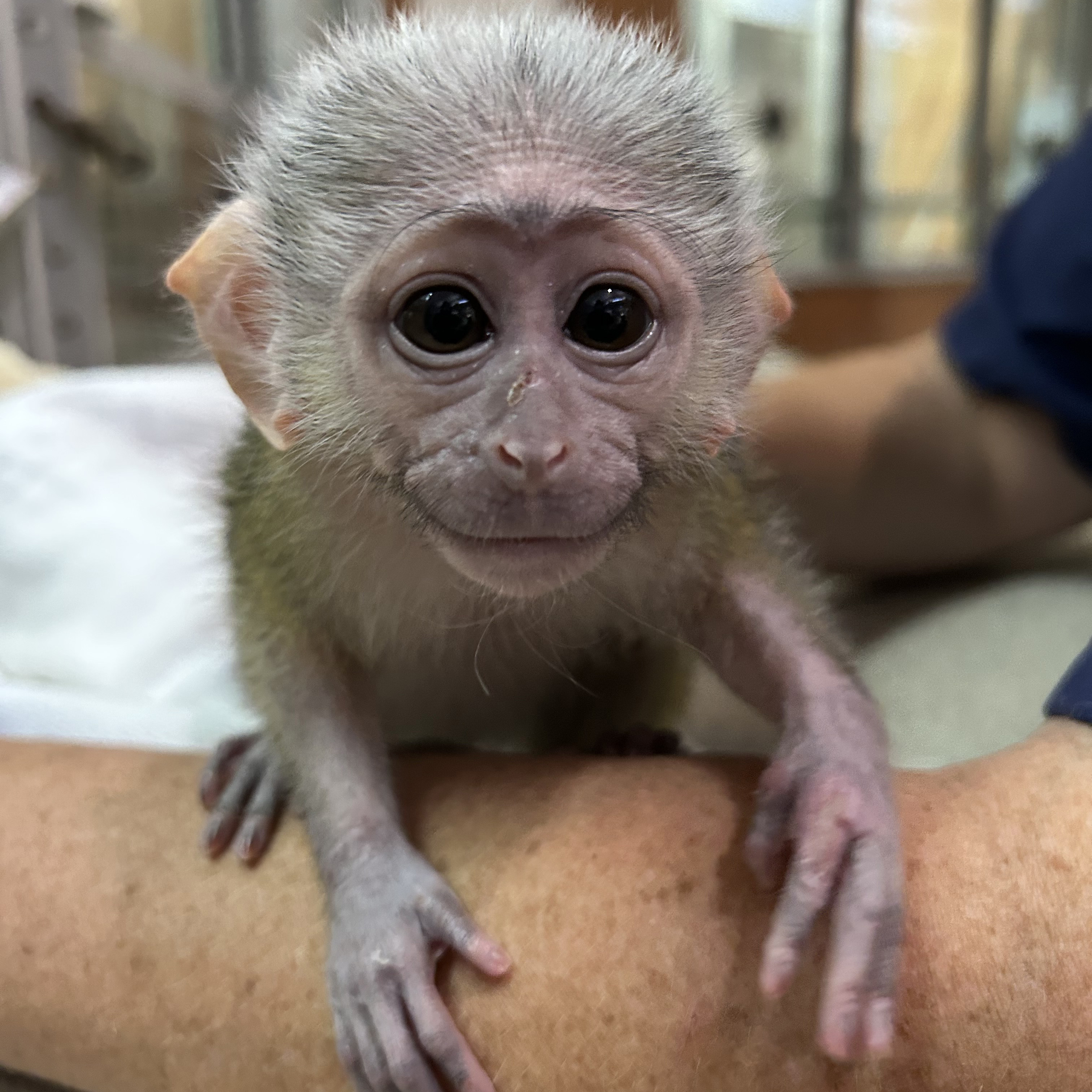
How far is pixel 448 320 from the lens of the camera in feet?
2.26

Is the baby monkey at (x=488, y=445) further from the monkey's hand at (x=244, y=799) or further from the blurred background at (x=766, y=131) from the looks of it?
the blurred background at (x=766, y=131)

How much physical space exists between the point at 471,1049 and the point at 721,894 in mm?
197

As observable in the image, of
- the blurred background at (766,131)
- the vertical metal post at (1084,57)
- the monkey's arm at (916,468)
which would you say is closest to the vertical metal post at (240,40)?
the blurred background at (766,131)

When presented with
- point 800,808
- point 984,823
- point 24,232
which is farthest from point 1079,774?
point 24,232

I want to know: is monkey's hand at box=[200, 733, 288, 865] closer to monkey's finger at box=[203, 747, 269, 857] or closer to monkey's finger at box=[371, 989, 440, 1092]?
monkey's finger at box=[203, 747, 269, 857]

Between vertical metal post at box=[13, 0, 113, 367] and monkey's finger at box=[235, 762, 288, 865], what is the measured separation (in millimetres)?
1938

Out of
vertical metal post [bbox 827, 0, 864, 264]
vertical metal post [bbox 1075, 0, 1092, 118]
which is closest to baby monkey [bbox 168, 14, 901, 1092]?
vertical metal post [bbox 827, 0, 864, 264]

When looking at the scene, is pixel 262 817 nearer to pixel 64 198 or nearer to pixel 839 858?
pixel 839 858

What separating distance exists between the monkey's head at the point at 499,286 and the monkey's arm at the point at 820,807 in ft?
0.51

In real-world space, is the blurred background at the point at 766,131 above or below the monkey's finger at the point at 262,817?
above

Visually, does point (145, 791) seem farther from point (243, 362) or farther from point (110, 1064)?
point (243, 362)

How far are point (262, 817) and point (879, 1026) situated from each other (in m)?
0.51

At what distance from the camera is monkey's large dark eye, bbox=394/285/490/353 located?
69cm

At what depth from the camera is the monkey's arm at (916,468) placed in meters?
1.48
